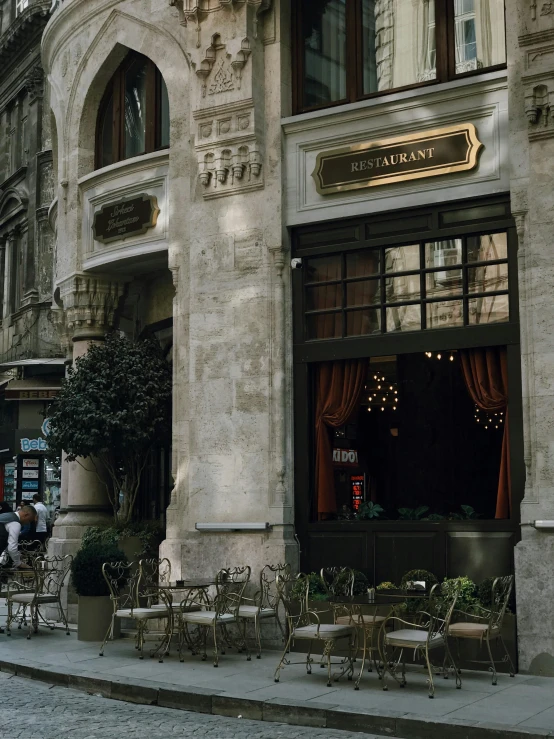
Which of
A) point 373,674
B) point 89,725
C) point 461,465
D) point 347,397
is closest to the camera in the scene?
point 89,725

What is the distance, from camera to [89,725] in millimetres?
9656

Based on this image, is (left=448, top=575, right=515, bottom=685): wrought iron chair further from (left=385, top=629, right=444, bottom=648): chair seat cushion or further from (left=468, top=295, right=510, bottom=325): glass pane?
(left=468, top=295, right=510, bottom=325): glass pane

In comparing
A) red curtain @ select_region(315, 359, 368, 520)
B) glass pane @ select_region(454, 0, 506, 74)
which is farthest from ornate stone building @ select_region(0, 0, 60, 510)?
glass pane @ select_region(454, 0, 506, 74)

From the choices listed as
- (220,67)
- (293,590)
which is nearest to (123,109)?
(220,67)

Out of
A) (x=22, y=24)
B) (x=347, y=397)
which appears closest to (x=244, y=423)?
(x=347, y=397)

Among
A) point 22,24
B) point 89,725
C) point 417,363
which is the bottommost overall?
point 89,725

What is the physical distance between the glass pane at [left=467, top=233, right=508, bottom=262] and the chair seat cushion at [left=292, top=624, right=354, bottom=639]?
4.97 meters

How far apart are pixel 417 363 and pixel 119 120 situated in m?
6.69

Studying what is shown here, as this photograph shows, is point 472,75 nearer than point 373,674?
No

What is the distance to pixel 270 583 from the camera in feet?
46.4

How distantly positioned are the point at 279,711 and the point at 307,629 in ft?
4.93

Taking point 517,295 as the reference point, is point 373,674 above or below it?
below

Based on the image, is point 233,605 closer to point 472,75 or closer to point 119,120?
point 472,75

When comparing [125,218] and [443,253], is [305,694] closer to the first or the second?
[443,253]
